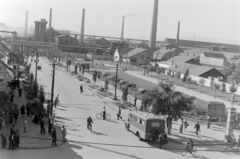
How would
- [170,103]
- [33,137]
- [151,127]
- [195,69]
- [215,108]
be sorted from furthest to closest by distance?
[195,69] < [215,108] < [170,103] < [151,127] < [33,137]

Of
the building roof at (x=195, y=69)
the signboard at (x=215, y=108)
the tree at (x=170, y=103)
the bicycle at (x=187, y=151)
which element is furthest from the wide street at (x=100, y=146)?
the building roof at (x=195, y=69)

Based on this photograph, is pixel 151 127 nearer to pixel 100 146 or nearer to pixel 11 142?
pixel 100 146

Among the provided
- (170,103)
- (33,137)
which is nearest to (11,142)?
(33,137)

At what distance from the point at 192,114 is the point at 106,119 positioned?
877 cm

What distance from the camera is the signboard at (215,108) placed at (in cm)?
2870

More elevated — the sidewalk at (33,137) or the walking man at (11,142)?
the walking man at (11,142)

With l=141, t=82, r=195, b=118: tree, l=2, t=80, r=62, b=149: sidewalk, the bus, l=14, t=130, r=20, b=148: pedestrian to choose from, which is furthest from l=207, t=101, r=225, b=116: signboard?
l=14, t=130, r=20, b=148: pedestrian

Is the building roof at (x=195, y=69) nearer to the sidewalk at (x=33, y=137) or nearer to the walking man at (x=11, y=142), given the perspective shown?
the sidewalk at (x=33, y=137)

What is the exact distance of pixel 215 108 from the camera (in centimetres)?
2889

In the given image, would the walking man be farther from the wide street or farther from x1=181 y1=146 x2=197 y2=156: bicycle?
x1=181 y1=146 x2=197 y2=156: bicycle

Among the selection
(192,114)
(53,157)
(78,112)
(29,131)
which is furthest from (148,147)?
(192,114)

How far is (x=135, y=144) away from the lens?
18.4 metres

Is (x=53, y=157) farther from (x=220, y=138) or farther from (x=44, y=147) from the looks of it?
(x=220, y=138)

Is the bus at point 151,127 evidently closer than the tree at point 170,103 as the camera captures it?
Yes
